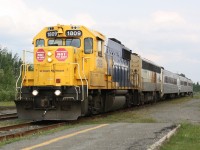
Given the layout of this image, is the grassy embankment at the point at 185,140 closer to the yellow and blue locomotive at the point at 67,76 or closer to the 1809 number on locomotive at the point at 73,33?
the yellow and blue locomotive at the point at 67,76

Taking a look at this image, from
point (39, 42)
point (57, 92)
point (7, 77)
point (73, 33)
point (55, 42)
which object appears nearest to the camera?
point (57, 92)

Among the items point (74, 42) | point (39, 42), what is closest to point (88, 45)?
point (74, 42)

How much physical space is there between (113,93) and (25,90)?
235 inches

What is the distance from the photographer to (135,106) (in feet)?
95.9

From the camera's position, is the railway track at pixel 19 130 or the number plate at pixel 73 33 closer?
the railway track at pixel 19 130

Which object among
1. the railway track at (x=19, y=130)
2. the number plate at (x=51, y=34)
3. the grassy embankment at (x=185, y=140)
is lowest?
the grassy embankment at (x=185, y=140)

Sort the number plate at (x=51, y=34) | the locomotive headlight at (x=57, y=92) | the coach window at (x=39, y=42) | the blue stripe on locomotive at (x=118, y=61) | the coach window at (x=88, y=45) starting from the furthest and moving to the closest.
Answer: the blue stripe on locomotive at (x=118, y=61) < the coach window at (x=39, y=42) < the number plate at (x=51, y=34) < the coach window at (x=88, y=45) < the locomotive headlight at (x=57, y=92)

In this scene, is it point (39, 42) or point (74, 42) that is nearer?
point (74, 42)

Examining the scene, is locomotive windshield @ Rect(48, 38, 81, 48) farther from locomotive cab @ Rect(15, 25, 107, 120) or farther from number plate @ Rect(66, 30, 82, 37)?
number plate @ Rect(66, 30, 82, 37)

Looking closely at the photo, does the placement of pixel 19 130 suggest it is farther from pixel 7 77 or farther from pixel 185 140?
pixel 7 77

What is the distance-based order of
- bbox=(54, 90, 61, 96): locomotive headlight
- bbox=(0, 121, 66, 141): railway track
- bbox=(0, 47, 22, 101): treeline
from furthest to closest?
bbox=(0, 47, 22, 101): treeline
bbox=(54, 90, 61, 96): locomotive headlight
bbox=(0, 121, 66, 141): railway track

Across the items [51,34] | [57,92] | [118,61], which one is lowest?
[57,92]

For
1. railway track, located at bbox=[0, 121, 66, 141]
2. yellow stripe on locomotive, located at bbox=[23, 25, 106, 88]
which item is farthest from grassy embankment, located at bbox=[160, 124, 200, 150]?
yellow stripe on locomotive, located at bbox=[23, 25, 106, 88]

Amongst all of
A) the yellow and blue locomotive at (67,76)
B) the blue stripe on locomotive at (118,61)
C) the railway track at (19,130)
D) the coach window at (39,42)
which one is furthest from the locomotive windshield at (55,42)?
the railway track at (19,130)
